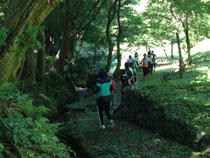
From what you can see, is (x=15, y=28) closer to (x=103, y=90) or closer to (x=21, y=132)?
(x=21, y=132)

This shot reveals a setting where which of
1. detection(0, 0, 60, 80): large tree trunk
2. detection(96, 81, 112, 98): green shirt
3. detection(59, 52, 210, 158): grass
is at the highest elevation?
detection(0, 0, 60, 80): large tree trunk

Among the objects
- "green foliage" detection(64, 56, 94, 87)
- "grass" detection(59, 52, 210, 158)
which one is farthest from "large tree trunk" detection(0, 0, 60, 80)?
"green foliage" detection(64, 56, 94, 87)

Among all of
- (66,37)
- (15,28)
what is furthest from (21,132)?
(66,37)

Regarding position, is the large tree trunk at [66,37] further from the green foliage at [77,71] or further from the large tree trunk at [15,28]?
the large tree trunk at [15,28]

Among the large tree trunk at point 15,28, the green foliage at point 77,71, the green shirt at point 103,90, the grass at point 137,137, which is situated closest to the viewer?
the large tree trunk at point 15,28

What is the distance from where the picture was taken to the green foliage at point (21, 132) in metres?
3.21

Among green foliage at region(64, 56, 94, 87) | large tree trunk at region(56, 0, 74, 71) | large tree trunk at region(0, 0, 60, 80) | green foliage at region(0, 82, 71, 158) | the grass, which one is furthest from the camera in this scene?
green foliage at region(64, 56, 94, 87)

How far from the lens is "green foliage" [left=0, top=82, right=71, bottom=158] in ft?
10.5

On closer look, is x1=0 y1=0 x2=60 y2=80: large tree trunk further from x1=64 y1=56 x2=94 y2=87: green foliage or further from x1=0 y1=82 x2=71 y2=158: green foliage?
x1=64 y1=56 x2=94 y2=87: green foliage

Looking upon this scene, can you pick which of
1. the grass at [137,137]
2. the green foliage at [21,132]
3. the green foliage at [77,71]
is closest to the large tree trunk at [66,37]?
the green foliage at [77,71]

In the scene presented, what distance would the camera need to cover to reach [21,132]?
3.39m

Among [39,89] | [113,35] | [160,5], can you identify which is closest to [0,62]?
[39,89]

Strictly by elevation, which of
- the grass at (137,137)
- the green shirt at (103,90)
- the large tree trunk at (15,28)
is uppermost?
the large tree trunk at (15,28)

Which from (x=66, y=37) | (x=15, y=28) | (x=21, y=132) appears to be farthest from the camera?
(x=66, y=37)
